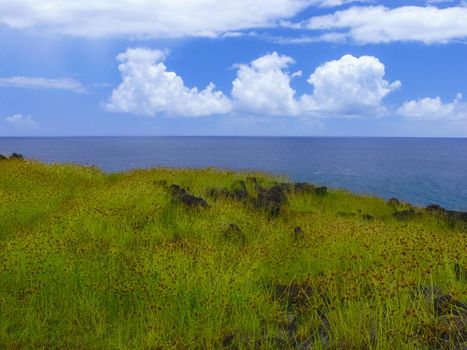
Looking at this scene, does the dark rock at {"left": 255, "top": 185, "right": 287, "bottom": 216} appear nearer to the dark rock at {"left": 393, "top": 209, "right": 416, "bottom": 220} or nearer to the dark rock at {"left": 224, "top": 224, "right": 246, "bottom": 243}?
the dark rock at {"left": 224, "top": 224, "right": 246, "bottom": 243}

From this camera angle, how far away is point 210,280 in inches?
315

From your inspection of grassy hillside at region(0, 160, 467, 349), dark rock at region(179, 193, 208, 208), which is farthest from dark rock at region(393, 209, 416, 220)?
dark rock at region(179, 193, 208, 208)

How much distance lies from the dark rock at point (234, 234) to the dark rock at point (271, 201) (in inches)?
150

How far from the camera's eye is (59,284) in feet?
28.5

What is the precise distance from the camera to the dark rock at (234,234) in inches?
486

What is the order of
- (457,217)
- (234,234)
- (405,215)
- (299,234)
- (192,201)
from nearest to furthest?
(234,234), (299,234), (192,201), (457,217), (405,215)

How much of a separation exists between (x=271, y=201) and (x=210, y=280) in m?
9.75

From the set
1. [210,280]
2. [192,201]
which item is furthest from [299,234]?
[210,280]

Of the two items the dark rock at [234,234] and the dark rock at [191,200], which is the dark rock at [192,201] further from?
the dark rock at [234,234]

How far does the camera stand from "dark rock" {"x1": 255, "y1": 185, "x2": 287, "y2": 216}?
16.8m

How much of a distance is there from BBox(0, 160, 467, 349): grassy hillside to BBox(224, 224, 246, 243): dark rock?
59 mm

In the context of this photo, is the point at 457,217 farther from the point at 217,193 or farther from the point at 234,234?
the point at 234,234

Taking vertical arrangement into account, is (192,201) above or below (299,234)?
above

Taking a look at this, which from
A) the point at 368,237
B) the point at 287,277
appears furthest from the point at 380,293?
the point at 368,237
